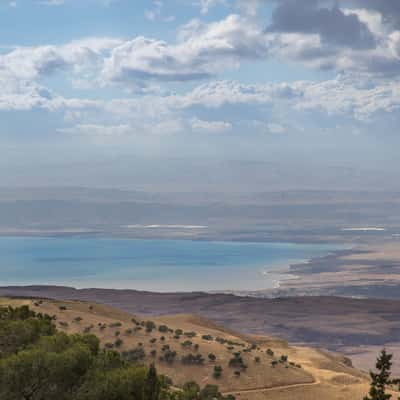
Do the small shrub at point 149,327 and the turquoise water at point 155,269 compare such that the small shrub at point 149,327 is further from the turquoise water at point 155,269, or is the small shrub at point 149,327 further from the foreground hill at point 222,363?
the turquoise water at point 155,269

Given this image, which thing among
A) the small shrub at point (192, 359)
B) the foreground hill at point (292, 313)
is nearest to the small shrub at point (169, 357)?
the small shrub at point (192, 359)

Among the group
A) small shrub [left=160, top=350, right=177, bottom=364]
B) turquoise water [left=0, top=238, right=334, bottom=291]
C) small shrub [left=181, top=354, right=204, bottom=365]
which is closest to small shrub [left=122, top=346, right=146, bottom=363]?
small shrub [left=160, top=350, right=177, bottom=364]

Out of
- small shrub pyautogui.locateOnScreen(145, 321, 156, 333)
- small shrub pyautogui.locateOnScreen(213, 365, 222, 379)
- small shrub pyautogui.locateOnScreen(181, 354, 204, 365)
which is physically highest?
small shrub pyautogui.locateOnScreen(145, 321, 156, 333)

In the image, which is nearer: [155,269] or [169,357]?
[169,357]

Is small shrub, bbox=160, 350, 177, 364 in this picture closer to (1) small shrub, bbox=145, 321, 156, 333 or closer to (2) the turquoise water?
(1) small shrub, bbox=145, 321, 156, 333

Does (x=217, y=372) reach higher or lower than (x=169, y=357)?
lower

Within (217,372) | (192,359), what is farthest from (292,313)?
(217,372)

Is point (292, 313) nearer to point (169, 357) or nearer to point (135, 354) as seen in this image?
point (169, 357)

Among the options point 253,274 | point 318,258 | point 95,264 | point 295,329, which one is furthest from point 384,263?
point 295,329

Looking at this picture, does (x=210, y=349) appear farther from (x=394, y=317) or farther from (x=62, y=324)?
(x=394, y=317)
